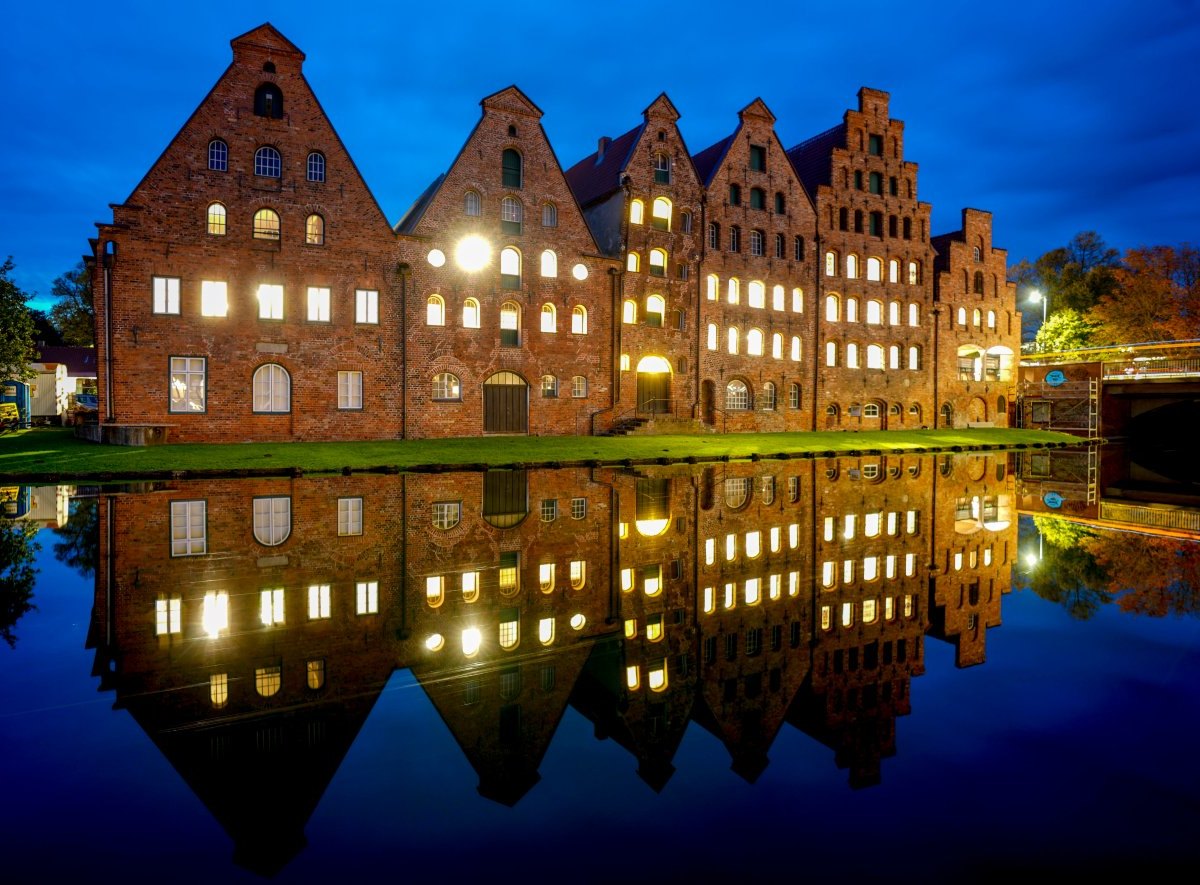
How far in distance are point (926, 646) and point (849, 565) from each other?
3451 millimetres

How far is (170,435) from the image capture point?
96.7 ft

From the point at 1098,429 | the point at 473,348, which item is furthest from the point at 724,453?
the point at 1098,429

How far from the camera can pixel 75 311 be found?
8719 centimetres

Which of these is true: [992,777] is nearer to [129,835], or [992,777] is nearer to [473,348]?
[129,835]

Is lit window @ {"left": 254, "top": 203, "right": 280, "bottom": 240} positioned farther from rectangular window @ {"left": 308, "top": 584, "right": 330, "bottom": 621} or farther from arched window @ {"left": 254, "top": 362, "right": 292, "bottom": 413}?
rectangular window @ {"left": 308, "top": 584, "right": 330, "bottom": 621}

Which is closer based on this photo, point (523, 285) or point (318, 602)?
point (318, 602)

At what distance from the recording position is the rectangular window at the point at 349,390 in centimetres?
3289

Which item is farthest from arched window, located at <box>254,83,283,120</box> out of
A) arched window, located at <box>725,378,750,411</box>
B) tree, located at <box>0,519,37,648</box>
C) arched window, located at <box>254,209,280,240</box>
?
arched window, located at <box>725,378,750,411</box>

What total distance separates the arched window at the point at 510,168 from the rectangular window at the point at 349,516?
24861 millimetres

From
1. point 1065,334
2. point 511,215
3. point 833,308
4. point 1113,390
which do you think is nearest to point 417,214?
point 511,215

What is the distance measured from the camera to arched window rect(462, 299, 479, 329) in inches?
1400

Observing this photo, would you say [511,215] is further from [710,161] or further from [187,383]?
[187,383]

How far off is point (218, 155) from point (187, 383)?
9.84m

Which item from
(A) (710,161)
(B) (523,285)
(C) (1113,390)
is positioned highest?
(A) (710,161)
